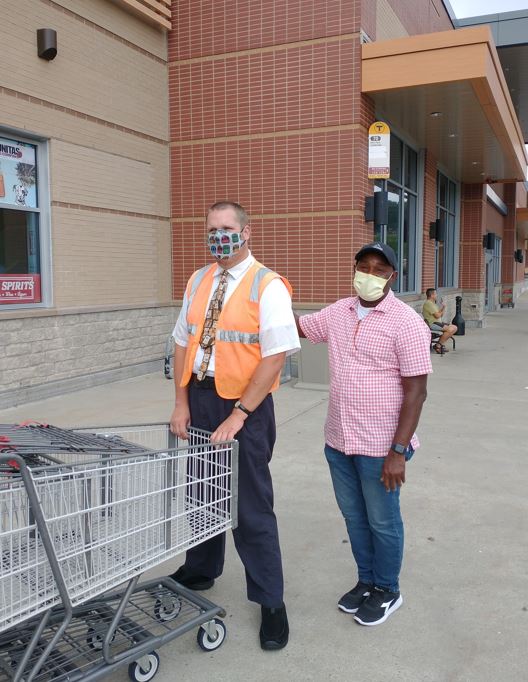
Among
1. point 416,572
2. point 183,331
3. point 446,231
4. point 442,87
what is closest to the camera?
A: point 183,331

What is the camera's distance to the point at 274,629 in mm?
3031

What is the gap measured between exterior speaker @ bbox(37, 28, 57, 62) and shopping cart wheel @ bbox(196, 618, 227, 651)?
290 inches

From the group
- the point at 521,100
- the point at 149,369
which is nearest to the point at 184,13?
the point at 149,369

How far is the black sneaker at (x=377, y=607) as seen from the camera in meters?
3.20

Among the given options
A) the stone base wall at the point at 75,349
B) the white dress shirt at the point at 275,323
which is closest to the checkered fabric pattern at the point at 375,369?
the white dress shirt at the point at 275,323

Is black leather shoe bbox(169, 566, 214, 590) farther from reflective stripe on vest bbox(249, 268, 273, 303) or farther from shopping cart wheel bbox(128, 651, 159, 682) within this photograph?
reflective stripe on vest bbox(249, 268, 273, 303)

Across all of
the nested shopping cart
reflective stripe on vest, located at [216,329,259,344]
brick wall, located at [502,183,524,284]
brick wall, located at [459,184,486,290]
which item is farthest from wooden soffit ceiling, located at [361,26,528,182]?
brick wall, located at [502,183,524,284]

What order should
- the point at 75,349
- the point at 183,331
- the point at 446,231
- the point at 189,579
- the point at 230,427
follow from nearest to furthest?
the point at 230,427, the point at 183,331, the point at 189,579, the point at 75,349, the point at 446,231

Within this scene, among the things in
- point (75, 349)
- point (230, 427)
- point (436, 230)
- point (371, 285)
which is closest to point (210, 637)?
point (230, 427)

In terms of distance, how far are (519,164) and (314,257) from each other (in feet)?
31.7

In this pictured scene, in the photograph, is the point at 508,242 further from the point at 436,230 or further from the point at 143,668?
the point at 143,668

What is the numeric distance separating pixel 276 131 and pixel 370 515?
8238 millimetres

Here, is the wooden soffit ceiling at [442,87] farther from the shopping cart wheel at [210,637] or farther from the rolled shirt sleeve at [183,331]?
the shopping cart wheel at [210,637]

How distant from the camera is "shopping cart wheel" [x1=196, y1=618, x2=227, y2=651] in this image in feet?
9.80
